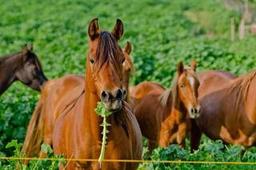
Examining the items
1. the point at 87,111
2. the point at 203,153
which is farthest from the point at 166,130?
the point at 87,111

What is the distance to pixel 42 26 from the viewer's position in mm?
26812

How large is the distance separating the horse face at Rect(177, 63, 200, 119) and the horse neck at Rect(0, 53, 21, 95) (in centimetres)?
371

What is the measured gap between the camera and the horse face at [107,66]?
593 centimetres

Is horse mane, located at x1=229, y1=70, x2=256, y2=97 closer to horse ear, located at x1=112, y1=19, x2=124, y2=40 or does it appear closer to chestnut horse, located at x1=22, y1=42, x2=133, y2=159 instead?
chestnut horse, located at x1=22, y1=42, x2=133, y2=159

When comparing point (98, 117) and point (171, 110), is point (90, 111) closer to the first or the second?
point (98, 117)

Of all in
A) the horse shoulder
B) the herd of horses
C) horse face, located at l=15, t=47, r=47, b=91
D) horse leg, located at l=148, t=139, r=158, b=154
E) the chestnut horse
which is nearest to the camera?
the herd of horses

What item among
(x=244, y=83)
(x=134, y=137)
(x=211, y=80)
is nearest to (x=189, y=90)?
(x=244, y=83)

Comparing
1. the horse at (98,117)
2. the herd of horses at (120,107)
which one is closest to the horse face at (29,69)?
the herd of horses at (120,107)

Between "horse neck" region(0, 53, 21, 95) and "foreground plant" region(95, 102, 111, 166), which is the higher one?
"foreground plant" region(95, 102, 111, 166)

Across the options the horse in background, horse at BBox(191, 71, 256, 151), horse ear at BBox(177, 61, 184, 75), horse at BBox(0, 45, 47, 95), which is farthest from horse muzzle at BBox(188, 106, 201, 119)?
horse at BBox(0, 45, 47, 95)

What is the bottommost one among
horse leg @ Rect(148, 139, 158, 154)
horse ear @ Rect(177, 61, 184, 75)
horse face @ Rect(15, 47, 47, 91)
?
horse leg @ Rect(148, 139, 158, 154)

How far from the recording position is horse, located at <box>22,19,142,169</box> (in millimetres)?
6047

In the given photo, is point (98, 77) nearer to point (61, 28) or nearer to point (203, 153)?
point (203, 153)

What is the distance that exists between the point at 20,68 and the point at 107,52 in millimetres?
7407
